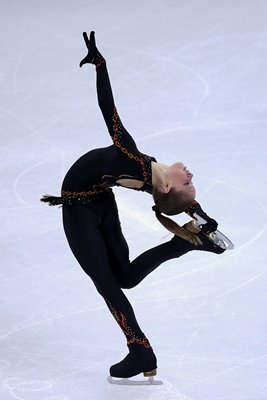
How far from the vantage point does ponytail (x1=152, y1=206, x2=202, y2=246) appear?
4.99 meters

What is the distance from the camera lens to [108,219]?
5215 millimetres

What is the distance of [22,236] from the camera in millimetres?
6543

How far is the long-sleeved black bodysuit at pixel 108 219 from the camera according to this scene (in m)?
4.98

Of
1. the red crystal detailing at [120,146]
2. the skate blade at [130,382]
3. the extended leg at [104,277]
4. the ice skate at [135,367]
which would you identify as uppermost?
the red crystal detailing at [120,146]

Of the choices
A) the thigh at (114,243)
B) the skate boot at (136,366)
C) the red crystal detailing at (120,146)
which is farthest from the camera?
the thigh at (114,243)

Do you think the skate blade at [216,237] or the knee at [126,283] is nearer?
the skate blade at [216,237]

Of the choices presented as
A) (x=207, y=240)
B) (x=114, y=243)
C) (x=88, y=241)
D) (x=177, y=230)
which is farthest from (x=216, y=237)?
(x=88, y=241)

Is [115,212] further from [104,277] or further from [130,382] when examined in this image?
[130,382]

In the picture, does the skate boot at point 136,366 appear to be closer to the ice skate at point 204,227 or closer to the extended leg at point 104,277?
the extended leg at point 104,277

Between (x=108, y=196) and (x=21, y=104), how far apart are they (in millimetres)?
3105

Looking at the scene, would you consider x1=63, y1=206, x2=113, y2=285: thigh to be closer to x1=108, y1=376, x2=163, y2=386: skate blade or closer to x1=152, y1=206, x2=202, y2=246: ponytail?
x1=152, y1=206, x2=202, y2=246: ponytail

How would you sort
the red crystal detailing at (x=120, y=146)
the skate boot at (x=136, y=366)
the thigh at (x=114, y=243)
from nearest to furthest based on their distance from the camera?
the red crystal detailing at (x=120, y=146) → the skate boot at (x=136, y=366) → the thigh at (x=114, y=243)

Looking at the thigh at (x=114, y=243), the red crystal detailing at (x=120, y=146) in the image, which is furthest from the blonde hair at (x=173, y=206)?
the thigh at (x=114, y=243)

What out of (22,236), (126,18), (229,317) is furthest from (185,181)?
(126,18)
